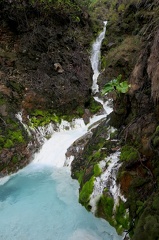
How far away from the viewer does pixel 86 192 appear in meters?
7.61

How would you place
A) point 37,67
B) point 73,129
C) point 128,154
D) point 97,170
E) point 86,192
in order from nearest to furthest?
point 128,154
point 86,192
point 97,170
point 73,129
point 37,67

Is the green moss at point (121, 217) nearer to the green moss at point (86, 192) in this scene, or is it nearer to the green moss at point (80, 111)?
the green moss at point (86, 192)

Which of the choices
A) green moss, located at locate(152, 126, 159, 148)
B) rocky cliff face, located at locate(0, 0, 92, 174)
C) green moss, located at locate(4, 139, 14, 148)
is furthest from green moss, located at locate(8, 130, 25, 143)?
green moss, located at locate(152, 126, 159, 148)

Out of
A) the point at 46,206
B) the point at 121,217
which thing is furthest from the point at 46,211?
the point at 121,217

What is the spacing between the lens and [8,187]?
9.80m

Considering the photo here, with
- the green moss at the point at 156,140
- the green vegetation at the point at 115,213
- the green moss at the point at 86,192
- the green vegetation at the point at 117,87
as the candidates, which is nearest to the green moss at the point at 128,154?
the green moss at the point at 156,140

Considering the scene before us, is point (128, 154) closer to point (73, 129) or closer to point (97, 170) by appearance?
point (97, 170)

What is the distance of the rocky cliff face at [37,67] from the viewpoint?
1391 centimetres

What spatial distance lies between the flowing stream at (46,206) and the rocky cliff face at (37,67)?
1.64 m

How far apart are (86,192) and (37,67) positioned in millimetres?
11244

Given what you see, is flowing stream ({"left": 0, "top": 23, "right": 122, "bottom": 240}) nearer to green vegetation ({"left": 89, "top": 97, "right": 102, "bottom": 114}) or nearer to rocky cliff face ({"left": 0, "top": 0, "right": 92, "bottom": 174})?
rocky cliff face ({"left": 0, "top": 0, "right": 92, "bottom": 174})

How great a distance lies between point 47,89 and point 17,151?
558 cm

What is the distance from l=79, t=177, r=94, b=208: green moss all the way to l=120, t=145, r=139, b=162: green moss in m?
1.29

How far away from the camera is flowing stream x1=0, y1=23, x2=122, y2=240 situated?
6.60 meters
